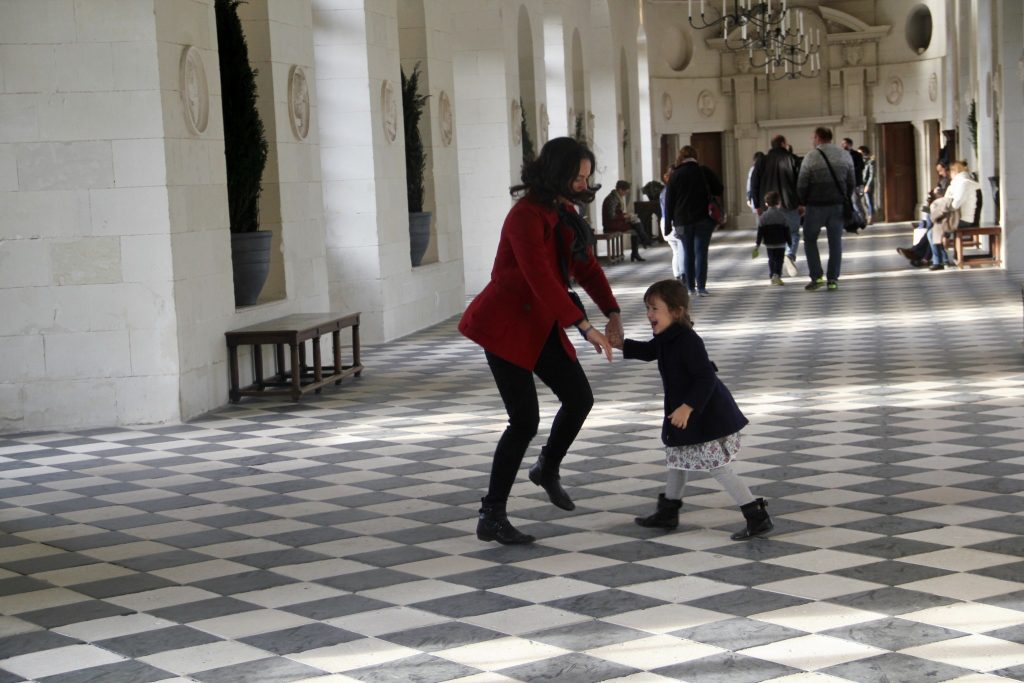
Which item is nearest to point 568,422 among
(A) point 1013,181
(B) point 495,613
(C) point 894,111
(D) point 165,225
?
(B) point 495,613

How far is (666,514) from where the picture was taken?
17.3ft

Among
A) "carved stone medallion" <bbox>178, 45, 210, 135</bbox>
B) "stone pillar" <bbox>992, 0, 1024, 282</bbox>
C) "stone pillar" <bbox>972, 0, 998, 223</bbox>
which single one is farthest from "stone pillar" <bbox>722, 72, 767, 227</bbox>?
"carved stone medallion" <bbox>178, 45, 210, 135</bbox>

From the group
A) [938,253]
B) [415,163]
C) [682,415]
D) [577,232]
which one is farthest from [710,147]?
[682,415]

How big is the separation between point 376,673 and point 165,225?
4992 mm

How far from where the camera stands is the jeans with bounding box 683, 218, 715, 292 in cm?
1470

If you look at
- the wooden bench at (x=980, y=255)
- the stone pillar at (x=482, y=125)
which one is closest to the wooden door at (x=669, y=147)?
the wooden bench at (x=980, y=255)

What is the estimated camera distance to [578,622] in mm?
4164

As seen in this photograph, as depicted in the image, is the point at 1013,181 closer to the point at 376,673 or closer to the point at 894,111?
the point at 376,673

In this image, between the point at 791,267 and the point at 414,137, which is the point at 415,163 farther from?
the point at 791,267

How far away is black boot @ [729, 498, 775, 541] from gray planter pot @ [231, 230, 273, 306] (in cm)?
525

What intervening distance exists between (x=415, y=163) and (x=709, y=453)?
9.30m

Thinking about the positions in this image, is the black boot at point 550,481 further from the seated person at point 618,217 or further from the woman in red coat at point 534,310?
the seated person at point 618,217

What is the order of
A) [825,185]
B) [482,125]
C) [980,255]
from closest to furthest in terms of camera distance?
[825,185] → [482,125] → [980,255]

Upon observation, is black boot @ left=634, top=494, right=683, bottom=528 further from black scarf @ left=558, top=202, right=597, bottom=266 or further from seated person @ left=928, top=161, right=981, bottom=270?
seated person @ left=928, top=161, right=981, bottom=270
